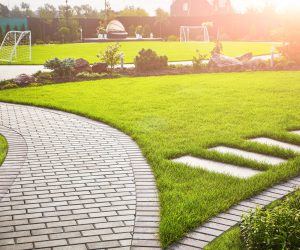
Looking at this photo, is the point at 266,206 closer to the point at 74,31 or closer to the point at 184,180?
the point at 184,180

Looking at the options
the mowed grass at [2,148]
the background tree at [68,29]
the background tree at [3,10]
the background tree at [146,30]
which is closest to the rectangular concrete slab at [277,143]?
the mowed grass at [2,148]

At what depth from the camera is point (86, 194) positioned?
4453 millimetres

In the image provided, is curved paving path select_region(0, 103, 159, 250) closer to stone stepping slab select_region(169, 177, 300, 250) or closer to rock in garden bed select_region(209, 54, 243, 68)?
stone stepping slab select_region(169, 177, 300, 250)

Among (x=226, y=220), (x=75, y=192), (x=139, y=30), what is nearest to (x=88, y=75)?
(x=75, y=192)

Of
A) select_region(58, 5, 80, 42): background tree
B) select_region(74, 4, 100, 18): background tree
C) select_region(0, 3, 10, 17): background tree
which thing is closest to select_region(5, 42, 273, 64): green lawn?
select_region(58, 5, 80, 42): background tree

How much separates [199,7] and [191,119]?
61.8 metres

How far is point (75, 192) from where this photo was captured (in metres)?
4.51

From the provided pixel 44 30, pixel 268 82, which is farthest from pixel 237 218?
pixel 44 30

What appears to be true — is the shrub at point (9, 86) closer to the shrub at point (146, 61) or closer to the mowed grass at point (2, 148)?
the shrub at point (146, 61)

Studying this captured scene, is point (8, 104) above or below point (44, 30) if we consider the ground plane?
below

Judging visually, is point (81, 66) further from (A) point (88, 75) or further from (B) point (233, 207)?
(B) point (233, 207)

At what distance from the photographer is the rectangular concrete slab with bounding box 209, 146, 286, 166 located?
545 cm

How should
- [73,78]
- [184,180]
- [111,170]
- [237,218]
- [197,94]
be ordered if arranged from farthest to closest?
[73,78]
[197,94]
[111,170]
[184,180]
[237,218]

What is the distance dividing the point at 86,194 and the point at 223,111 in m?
4.66
